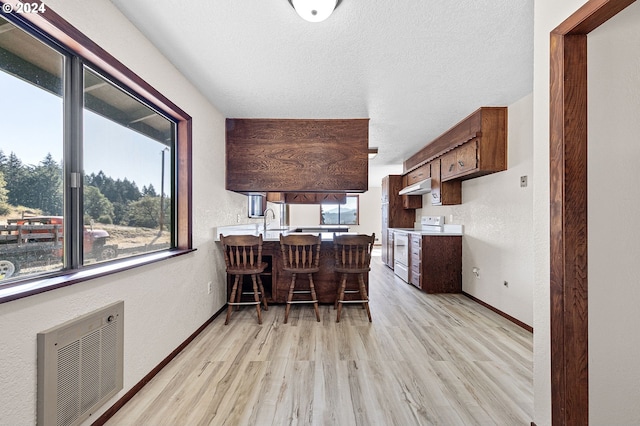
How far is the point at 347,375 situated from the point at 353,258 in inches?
54.1

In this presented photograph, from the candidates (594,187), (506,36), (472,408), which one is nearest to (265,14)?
(506,36)

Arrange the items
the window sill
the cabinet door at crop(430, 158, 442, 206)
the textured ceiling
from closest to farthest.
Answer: the window sill, the textured ceiling, the cabinet door at crop(430, 158, 442, 206)

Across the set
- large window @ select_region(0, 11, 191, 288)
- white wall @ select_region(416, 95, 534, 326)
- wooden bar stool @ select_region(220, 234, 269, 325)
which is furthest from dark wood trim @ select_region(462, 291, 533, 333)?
large window @ select_region(0, 11, 191, 288)

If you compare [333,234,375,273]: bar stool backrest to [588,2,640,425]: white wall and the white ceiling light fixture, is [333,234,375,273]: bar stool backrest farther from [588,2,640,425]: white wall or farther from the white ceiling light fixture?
the white ceiling light fixture

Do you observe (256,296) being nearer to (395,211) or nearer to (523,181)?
(523,181)

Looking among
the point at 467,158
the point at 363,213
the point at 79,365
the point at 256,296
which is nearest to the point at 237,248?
the point at 256,296

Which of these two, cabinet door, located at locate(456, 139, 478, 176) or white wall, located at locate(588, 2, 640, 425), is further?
cabinet door, located at locate(456, 139, 478, 176)

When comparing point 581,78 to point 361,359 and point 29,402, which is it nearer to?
point 361,359

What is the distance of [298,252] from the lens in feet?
9.67

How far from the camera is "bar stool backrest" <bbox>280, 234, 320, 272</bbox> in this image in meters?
2.84

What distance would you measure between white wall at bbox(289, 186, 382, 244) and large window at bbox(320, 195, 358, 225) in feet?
0.63

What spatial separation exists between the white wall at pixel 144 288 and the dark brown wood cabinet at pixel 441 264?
2.83 m

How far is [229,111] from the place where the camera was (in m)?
3.08

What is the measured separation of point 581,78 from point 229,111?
3000 mm
